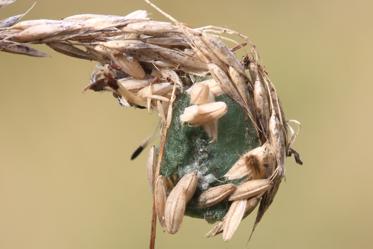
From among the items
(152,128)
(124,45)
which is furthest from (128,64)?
(152,128)

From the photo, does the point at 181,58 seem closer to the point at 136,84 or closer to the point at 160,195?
the point at 136,84

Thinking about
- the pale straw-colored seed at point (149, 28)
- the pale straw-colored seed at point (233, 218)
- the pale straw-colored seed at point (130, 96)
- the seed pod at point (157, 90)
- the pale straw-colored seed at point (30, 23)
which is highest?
the pale straw-colored seed at point (30, 23)

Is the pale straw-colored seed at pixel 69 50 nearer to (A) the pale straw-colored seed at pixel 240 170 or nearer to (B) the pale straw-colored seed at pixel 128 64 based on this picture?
(B) the pale straw-colored seed at pixel 128 64

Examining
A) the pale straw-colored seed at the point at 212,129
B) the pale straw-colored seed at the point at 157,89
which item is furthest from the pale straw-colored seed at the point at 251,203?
the pale straw-colored seed at the point at 157,89

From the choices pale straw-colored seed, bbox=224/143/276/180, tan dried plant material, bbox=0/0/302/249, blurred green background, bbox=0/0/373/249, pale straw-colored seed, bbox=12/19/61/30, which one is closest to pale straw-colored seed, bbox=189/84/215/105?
tan dried plant material, bbox=0/0/302/249

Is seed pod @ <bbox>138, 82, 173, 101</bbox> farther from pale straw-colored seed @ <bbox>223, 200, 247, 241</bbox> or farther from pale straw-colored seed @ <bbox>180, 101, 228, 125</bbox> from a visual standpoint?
pale straw-colored seed @ <bbox>223, 200, 247, 241</bbox>

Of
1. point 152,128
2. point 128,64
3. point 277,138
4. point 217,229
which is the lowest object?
point 152,128
